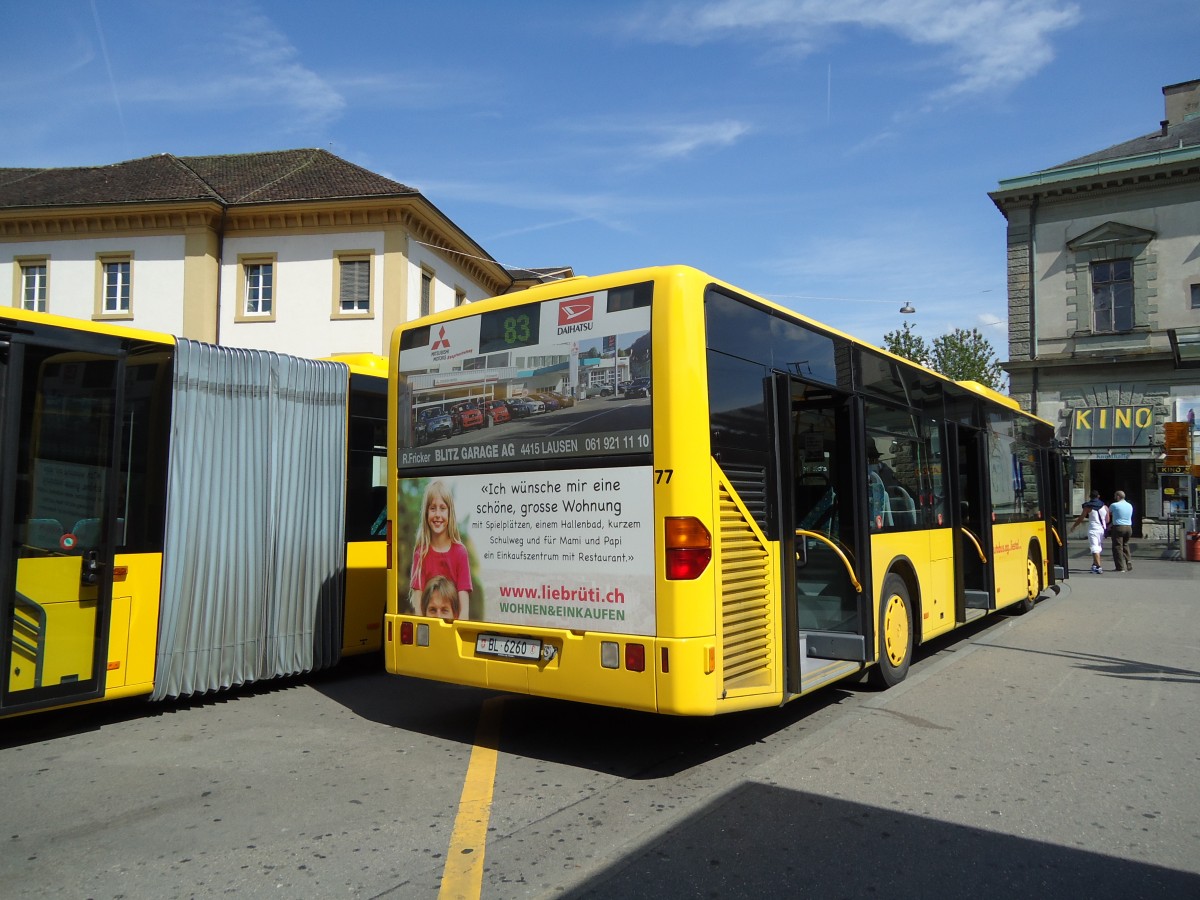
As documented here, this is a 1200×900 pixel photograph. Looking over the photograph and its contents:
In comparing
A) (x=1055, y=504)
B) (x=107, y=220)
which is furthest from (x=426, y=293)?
(x=1055, y=504)

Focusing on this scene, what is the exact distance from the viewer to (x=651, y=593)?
5.27 m

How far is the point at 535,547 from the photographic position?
582 centimetres

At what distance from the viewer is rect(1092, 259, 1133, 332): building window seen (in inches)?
1243

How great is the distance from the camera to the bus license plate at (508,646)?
5.76 meters

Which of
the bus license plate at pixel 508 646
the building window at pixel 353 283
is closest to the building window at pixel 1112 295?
the building window at pixel 353 283

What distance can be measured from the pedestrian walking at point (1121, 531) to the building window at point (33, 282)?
29.9 m

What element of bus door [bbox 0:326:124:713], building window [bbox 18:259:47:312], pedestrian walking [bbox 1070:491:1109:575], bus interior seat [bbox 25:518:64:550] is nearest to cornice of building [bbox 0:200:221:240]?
building window [bbox 18:259:47:312]

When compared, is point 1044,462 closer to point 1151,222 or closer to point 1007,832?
point 1007,832

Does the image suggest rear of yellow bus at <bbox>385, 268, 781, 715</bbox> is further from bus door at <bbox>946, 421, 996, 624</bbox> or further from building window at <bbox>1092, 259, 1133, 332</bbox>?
building window at <bbox>1092, 259, 1133, 332</bbox>

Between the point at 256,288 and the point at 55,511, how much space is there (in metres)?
23.0

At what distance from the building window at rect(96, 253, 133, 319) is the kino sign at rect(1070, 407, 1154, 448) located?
100ft

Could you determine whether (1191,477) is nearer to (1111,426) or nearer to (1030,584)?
(1111,426)

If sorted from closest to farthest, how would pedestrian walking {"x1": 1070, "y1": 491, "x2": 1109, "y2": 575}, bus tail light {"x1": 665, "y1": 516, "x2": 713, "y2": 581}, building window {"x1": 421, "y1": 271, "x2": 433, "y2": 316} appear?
1. bus tail light {"x1": 665, "y1": 516, "x2": 713, "y2": 581}
2. pedestrian walking {"x1": 1070, "y1": 491, "x2": 1109, "y2": 575}
3. building window {"x1": 421, "y1": 271, "x2": 433, "y2": 316}

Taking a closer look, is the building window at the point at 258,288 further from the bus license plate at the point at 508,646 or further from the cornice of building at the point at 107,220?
the bus license plate at the point at 508,646
